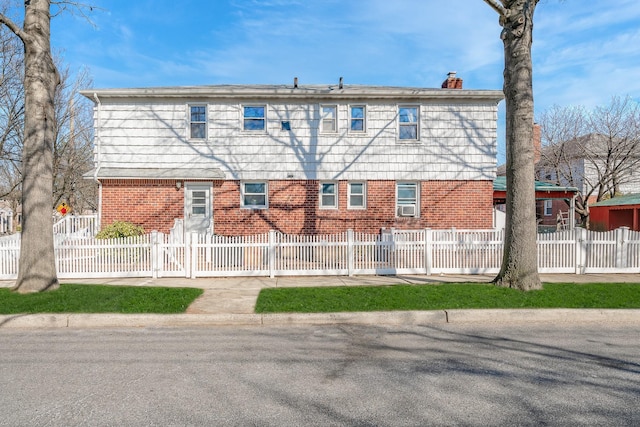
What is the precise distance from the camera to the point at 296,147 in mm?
14172

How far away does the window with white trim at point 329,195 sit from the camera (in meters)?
14.3

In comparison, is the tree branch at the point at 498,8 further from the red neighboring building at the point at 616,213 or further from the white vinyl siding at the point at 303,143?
the red neighboring building at the point at 616,213

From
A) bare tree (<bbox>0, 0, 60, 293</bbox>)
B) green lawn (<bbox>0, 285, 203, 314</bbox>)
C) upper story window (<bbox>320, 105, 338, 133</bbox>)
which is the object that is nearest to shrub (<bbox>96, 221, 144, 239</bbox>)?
green lawn (<bbox>0, 285, 203, 314</bbox>)

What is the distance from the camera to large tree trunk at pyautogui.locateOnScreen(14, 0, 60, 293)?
7.87m

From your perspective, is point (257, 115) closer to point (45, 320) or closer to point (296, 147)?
point (296, 147)

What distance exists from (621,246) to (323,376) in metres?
9.88

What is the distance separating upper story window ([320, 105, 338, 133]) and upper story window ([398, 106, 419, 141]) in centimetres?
237

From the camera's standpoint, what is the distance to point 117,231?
40.4 feet

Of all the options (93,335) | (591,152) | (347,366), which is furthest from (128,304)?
(591,152)

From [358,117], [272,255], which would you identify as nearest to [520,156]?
[272,255]

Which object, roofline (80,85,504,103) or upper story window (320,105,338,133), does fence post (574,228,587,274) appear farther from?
upper story window (320,105,338,133)

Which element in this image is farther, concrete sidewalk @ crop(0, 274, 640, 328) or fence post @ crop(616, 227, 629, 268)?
fence post @ crop(616, 227, 629, 268)

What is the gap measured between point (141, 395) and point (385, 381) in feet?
8.14

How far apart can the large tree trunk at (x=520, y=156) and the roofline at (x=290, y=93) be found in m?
5.95
